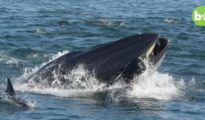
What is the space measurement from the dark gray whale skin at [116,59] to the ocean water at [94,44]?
37 centimetres

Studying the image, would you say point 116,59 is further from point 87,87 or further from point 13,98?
point 13,98

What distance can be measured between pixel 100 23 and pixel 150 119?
22.4 m

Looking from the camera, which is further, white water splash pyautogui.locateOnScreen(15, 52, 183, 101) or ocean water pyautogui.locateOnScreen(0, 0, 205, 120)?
white water splash pyautogui.locateOnScreen(15, 52, 183, 101)

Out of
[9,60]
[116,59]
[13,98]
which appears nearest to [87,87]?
[116,59]

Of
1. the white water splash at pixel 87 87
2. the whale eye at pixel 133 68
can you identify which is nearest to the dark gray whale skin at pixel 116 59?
the whale eye at pixel 133 68

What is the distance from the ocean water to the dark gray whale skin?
37cm

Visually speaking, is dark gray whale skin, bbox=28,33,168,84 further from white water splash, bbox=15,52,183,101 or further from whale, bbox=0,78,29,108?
whale, bbox=0,78,29,108

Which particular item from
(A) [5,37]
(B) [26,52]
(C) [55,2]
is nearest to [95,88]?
(B) [26,52]

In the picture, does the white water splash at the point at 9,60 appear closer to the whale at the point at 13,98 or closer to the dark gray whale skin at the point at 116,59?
the dark gray whale skin at the point at 116,59

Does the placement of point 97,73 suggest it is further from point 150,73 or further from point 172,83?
point 172,83

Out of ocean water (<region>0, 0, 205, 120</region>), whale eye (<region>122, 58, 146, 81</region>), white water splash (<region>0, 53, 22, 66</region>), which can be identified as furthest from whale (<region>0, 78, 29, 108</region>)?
white water splash (<region>0, 53, 22, 66</region>)

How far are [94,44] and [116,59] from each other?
530 inches

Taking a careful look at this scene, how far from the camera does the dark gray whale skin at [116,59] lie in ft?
64.6

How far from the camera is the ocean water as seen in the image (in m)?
18.9
